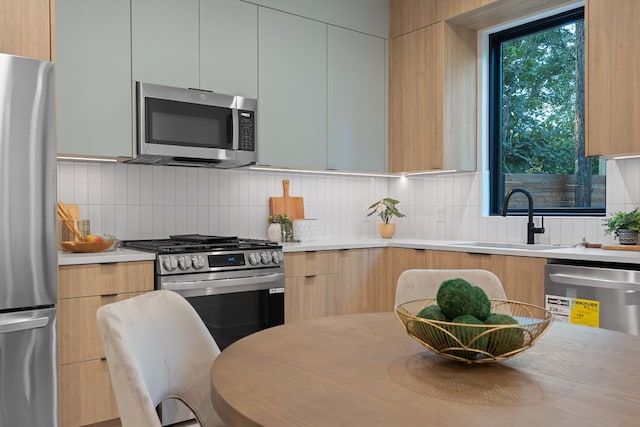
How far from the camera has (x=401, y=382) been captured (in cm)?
101

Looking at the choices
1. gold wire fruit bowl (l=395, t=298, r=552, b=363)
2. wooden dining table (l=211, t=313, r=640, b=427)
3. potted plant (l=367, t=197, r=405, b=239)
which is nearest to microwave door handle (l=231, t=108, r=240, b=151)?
potted plant (l=367, t=197, r=405, b=239)

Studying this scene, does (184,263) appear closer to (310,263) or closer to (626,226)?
(310,263)

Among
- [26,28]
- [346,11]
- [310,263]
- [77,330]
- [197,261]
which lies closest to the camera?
[26,28]

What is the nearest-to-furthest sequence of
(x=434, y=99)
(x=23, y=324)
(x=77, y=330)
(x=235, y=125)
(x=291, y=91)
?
(x=23, y=324) → (x=77, y=330) → (x=235, y=125) → (x=291, y=91) → (x=434, y=99)

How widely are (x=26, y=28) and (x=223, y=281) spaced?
153 centimetres

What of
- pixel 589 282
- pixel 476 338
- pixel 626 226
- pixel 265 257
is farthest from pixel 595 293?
pixel 476 338

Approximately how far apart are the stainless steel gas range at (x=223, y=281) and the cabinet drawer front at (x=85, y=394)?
30 cm

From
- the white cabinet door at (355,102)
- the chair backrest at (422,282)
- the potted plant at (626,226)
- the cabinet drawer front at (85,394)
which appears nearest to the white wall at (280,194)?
the potted plant at (626,226)

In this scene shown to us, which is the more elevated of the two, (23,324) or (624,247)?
(624,247)

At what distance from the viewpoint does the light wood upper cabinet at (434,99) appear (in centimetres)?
395

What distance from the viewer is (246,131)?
3504mm

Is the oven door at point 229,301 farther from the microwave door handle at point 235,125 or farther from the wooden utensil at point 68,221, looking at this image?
the microwave door handle at point 235,125

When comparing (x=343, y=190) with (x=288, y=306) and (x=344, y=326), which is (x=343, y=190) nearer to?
(x=288, y=306)

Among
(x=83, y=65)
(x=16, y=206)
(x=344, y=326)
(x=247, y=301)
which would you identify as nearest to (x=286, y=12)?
(x=83, y=65)
